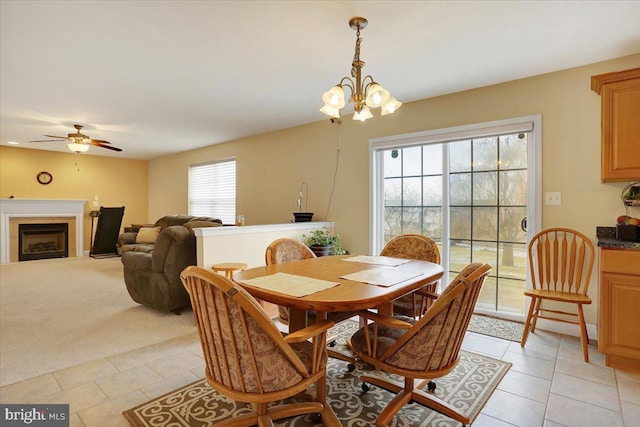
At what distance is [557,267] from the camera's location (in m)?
2.84

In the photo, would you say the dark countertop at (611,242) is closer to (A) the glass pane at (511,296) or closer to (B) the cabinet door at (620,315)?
(B) the cabinet door at (620,315)

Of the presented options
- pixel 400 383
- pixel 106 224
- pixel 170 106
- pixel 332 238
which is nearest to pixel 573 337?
Answer: pixel 400 383

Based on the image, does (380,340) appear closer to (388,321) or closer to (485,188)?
(388,321)

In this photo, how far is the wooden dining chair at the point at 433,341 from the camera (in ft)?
4.58

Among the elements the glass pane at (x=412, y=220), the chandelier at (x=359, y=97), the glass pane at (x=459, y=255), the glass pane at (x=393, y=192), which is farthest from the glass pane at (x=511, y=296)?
the chandelier at (x=359, y=97)

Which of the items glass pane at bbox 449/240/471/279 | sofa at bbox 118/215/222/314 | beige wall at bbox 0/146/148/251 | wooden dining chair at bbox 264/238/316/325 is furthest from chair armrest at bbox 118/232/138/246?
glass pane at bbox 449/240/471/279

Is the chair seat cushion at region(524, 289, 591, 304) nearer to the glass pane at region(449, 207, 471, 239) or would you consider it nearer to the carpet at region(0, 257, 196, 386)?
the glass pane at region(449, 207, 471, 239)

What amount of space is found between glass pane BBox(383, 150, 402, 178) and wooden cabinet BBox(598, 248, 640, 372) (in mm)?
2116

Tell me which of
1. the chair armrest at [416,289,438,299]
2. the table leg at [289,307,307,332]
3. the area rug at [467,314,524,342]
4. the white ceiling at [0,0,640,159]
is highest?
the white ceiling at [0,0,640,159]

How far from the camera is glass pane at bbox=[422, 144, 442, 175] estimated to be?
3.66 m

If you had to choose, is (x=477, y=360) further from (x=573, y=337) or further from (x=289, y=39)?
(x=289, y=39)

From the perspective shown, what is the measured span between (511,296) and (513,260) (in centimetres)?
37

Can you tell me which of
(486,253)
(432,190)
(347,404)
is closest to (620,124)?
(486,253)

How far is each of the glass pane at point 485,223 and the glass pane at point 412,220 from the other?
23.1 inches
